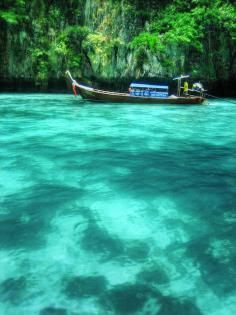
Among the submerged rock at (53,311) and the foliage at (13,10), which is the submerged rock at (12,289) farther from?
the foliage at (13,10)

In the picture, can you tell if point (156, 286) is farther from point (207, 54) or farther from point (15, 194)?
point (207, 54)

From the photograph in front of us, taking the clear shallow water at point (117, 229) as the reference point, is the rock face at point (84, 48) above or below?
above

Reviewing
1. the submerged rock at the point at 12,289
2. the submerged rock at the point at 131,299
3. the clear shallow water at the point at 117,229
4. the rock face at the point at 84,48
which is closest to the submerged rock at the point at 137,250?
the clear shallow water at the point at 117,229

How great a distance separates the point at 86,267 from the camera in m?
3.28

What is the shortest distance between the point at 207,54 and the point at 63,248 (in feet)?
85.4

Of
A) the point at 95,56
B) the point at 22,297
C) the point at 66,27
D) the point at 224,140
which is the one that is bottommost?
the point at 22,297

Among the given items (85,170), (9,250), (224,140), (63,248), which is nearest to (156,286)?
(63,248)

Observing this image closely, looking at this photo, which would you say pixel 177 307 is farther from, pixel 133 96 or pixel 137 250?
pixel 133 96

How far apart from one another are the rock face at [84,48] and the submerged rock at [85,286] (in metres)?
22.6

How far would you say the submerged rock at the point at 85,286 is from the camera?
2.87 m

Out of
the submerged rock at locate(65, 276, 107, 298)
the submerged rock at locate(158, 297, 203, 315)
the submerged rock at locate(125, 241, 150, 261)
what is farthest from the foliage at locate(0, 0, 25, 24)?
the submerged rock at locate(158, 297, 203, 315)

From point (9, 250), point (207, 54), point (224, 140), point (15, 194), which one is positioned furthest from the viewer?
point (207, 54)

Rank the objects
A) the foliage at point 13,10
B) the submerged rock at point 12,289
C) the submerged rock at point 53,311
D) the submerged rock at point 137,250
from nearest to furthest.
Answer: the submerged rock at point 53,311 → the submerged rock at point 12,289 → the submerged rock at point 137,250 → the foliage at point 13,10

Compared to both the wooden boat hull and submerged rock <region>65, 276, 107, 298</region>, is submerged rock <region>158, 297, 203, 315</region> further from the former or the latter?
the wooden boat hull
